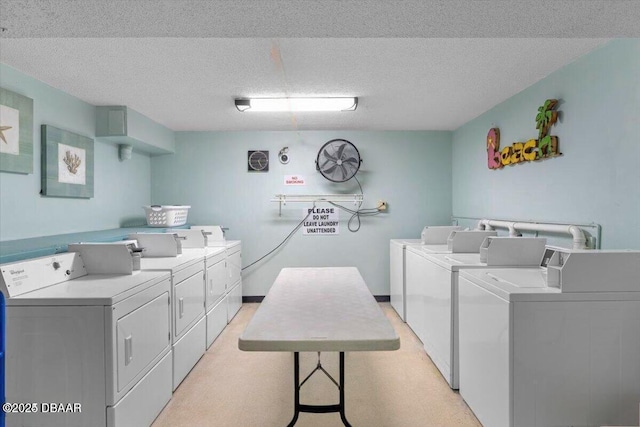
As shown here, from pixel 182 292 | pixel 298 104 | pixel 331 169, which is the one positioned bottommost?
pixel 182 292

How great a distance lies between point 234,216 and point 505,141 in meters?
3.45

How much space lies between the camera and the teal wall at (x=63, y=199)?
257 centimetres

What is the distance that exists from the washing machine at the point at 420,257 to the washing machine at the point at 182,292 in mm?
2078

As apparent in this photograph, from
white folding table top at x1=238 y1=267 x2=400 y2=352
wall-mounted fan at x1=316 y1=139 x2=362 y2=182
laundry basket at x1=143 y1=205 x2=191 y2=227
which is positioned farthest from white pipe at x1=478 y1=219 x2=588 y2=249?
laundry basket at x1=143 y1=205 x2=191 y2=227

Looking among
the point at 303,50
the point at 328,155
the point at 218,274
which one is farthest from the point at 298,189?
the point at 303,50

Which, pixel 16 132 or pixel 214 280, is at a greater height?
pixel 16 132

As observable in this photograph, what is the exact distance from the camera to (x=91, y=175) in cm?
345

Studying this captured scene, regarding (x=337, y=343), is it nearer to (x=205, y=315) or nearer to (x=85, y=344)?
(x=85, y=344)

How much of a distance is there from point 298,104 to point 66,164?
221cm

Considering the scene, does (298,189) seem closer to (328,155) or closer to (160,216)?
(328,155)

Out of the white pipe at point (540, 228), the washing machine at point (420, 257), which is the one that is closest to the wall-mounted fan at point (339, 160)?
the washing machine at point (420, 257)

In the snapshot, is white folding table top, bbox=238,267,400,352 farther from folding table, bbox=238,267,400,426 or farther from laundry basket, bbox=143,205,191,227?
laundry basket, bbox=143,205,191,227

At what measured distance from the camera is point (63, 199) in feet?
10.1

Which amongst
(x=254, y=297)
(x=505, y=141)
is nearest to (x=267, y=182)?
(x=254, y=297)
